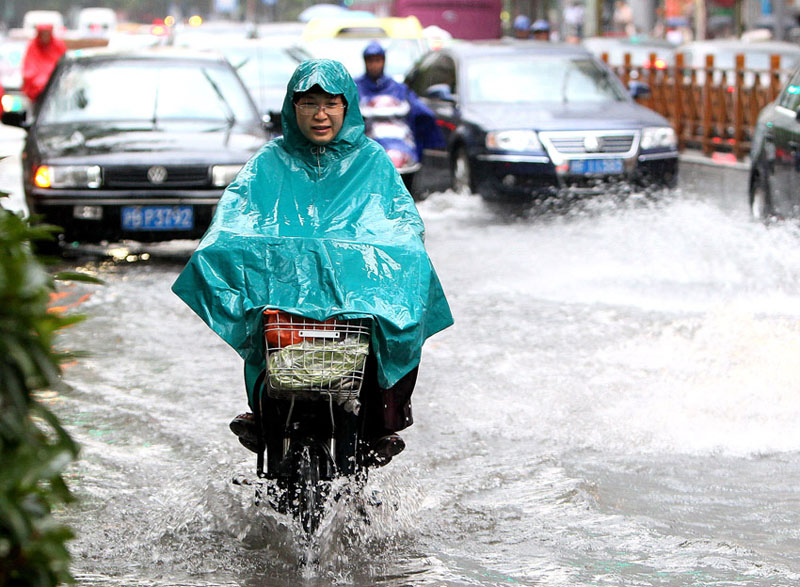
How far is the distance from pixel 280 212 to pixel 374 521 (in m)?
1.10

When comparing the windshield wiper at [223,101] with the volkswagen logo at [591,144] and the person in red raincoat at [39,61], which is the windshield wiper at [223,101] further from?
the person in red raincoat at [39,61]

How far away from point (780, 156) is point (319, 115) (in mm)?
8364

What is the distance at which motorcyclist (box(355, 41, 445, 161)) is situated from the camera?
45.4 ft

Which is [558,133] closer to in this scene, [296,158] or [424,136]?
[424,136]

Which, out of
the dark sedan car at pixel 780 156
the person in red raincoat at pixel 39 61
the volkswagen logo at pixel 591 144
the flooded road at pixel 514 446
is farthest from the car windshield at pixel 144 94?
the person in red raincoat at pixel 39 61

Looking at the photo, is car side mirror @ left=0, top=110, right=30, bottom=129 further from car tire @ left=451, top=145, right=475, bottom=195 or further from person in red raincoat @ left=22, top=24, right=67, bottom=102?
person in red raincoat @ left=22, top=24, right=67, bottom=102

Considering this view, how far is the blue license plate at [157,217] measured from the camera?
1111 centimetres

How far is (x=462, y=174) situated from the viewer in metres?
15.7

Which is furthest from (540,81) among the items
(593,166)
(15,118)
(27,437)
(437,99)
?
(27,437)

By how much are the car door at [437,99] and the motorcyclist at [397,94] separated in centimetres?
92

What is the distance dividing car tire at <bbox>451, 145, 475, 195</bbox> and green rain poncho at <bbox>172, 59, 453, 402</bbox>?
10.4 m

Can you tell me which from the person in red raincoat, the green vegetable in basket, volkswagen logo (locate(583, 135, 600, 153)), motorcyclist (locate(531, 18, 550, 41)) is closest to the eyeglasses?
the green vegetable in basket

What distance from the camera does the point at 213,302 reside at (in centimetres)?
433

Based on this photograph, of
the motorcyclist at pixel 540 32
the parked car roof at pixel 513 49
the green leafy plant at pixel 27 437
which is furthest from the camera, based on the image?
the motorcyclist at pixel 540 32
